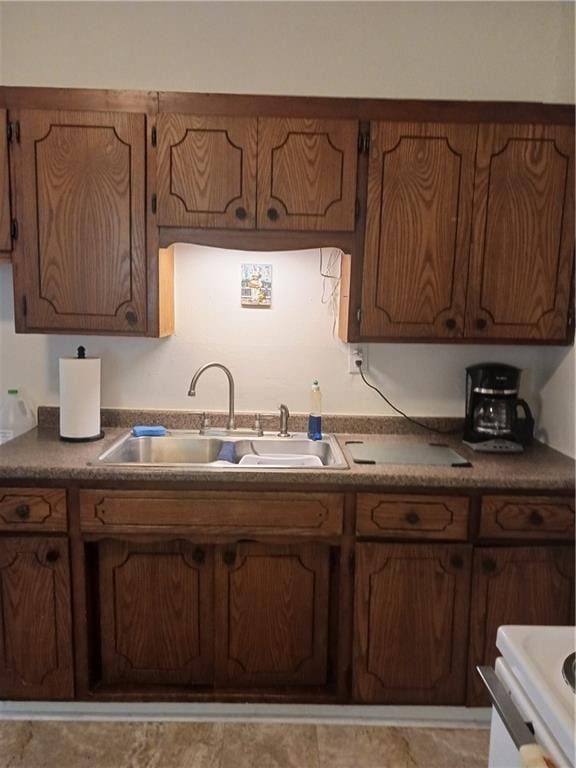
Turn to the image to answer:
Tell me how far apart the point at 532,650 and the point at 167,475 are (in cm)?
129

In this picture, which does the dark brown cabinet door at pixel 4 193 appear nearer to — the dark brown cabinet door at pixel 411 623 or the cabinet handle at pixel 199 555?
the cabinet handle at pixel 199 555

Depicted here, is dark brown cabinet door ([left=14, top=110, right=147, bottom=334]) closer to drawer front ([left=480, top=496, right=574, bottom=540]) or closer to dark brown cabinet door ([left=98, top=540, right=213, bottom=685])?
dark brown cabinet door ([left=98, top=540, right=213, bottom=685])

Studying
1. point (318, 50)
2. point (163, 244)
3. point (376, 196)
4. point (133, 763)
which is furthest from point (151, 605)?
point (318, 50)

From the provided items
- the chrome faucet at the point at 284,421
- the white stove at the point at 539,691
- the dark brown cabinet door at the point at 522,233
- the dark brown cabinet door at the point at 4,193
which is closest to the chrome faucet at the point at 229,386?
the chrome faucet at the point at 284,421

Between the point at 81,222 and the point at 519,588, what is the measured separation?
79.7 inches

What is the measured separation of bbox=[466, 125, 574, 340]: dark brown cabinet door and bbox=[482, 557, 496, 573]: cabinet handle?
32.2 inches

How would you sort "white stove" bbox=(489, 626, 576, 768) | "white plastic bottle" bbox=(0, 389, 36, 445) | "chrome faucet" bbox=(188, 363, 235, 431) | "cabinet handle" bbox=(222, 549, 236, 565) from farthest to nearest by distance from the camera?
"white plastic bottle" bbox=(0, 389, 36, 445) < "chrome faucet" bbox=(188, 363, 235, 431) < "cabinet handle" bbox=(222, 549, 236, 565) < "white stove" bbox=(489, 626, 576, 768)

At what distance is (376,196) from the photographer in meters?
2.15

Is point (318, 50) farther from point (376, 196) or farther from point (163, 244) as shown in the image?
point (163, 244)

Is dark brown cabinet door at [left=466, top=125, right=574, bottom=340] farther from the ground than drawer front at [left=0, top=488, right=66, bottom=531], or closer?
farther from the ground

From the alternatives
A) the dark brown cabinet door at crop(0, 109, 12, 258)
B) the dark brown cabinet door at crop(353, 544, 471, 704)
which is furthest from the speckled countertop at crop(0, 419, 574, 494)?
the dark brown cabinet door at crop(0, 109, 12, 258)

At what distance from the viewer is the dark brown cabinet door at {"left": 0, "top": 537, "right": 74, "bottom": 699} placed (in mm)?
2033

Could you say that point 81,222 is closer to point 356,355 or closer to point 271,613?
point 356,355

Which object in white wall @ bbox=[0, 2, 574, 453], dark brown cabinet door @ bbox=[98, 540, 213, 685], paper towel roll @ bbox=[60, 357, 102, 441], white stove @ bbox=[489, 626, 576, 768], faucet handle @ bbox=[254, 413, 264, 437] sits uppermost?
white wall @ bbox=[0, 2, 574, 453]
